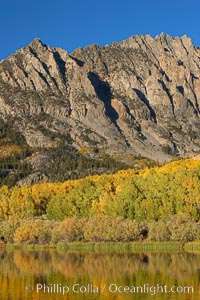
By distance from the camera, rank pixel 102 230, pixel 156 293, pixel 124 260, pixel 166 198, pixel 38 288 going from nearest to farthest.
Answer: pixel 156 293, pixel 38 288, pixel 124 260, pixel 102 230, pixel 166 198

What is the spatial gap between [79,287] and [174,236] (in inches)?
2277

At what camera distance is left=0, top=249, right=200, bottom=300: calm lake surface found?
56812 millimetres

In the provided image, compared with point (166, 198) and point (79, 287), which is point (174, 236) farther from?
point (79, 287)

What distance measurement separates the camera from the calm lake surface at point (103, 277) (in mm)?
56812

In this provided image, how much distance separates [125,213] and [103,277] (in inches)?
2714

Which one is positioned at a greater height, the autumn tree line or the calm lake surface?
the autumn tree line

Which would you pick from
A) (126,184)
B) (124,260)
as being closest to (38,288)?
(124,260)

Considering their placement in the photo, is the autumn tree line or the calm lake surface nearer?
the calm lake surface

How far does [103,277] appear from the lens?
7056 centimetres

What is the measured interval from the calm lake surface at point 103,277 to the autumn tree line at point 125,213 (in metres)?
20.4

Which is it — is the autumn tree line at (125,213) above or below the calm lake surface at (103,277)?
above

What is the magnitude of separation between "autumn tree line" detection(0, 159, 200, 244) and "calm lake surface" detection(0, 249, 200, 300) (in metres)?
20.4

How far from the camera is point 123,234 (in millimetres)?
123375

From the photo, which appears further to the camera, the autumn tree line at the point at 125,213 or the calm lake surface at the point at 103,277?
the autumn tree line at the point at 125,213
